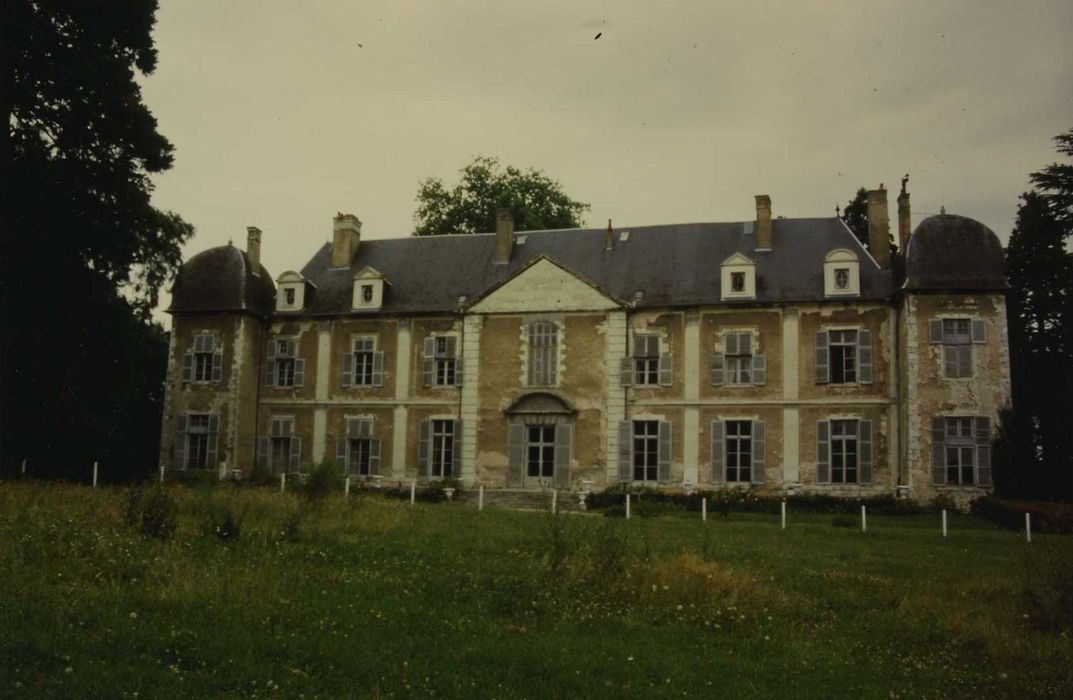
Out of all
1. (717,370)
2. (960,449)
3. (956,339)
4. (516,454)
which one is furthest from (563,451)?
(956,339)

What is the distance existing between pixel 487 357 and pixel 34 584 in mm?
20904

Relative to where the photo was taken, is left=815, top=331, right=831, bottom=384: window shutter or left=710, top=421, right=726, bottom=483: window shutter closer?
left=815, top=331, right=831, bottom=384: window shutter

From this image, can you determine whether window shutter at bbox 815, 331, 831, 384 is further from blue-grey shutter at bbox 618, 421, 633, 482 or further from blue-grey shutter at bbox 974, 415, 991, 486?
blue-grey shutter at bbox 618, 421, 633, 482

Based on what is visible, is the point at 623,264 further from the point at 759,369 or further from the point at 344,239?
the point at 344,239

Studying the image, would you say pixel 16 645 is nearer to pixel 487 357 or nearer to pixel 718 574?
pixel 718 574

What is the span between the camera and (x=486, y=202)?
4088cm

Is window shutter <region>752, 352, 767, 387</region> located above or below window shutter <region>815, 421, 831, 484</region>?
above

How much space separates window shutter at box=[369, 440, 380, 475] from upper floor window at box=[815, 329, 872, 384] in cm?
1296

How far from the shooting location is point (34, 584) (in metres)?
7.93

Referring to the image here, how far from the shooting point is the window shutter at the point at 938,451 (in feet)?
80.1

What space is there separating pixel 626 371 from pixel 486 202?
15842mm

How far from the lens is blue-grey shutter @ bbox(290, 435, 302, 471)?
29.8 m

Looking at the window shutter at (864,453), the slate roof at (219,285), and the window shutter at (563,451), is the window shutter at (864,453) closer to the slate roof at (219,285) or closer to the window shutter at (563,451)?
the window shutter at (563,451)

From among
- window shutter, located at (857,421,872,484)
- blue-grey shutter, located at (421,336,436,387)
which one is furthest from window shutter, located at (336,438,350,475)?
window shutter, located at (857,421,872,484)
